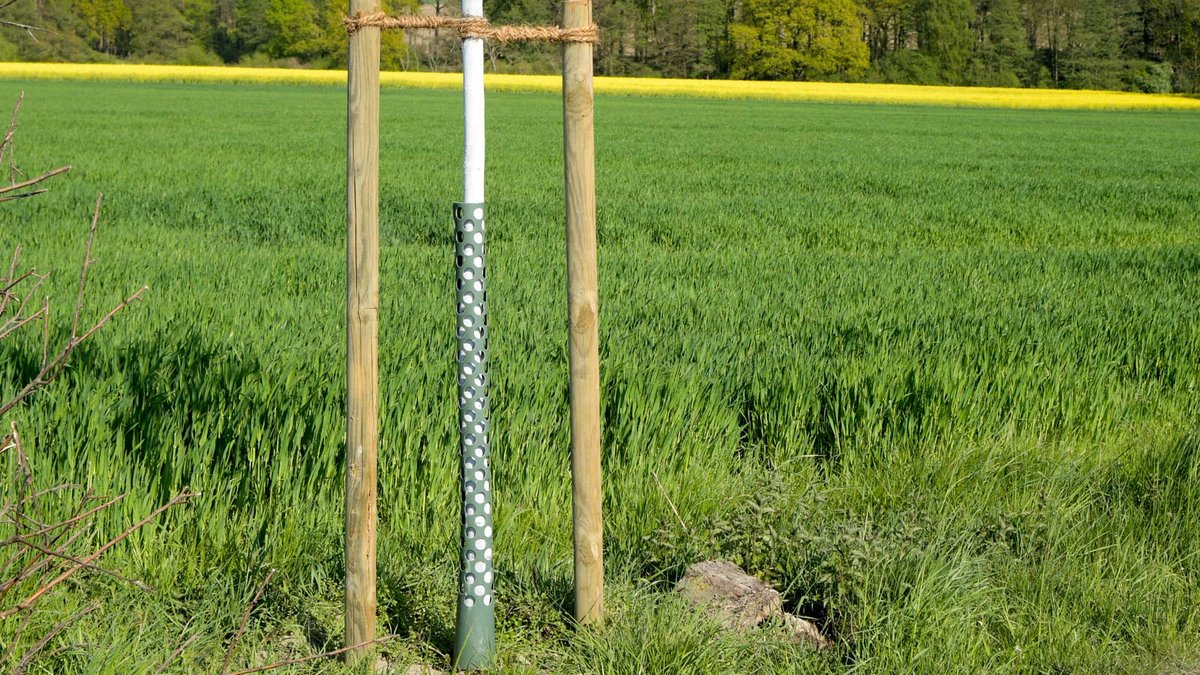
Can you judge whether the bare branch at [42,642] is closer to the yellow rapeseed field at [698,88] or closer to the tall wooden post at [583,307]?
the tall wooden post at [583,307]

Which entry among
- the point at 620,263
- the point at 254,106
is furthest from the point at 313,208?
the point at 254,106

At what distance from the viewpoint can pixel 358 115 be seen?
8.04 feet

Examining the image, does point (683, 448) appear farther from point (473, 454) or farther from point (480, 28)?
point (480, 28)

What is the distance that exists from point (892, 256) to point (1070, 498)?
7.08 metres

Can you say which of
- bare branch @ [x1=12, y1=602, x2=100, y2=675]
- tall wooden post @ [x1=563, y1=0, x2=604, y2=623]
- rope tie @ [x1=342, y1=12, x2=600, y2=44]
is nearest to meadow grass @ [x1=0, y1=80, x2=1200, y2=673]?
tall wooden post @ [x1=563, y1=0, x2=604, y2=623]

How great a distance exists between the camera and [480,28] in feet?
8.19

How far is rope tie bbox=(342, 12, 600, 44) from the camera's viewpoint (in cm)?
246

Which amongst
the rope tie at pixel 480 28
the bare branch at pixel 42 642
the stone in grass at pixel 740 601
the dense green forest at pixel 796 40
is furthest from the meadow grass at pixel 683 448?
the dense green forest at pixel 796 40

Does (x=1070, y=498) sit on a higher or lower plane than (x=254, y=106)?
lower

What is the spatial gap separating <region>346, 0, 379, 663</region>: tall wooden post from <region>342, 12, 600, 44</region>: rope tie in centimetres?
2

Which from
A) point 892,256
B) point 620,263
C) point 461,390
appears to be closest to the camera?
point 461,390

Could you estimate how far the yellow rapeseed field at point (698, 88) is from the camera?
58.3 m

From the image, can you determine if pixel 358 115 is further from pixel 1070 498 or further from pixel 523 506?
pixel 1070 498

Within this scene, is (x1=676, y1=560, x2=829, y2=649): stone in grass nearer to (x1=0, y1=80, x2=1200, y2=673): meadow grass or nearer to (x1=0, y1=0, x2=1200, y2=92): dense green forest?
(x1=0, y1=80, x2=1200, y2=673): meadow grass
